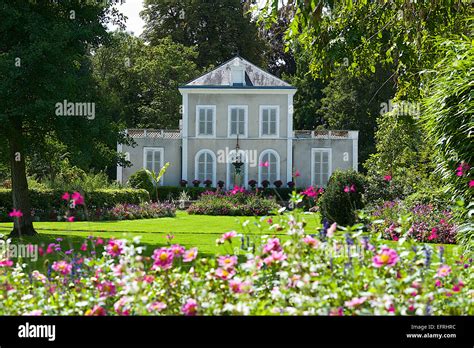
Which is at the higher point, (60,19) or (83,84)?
(60,19)

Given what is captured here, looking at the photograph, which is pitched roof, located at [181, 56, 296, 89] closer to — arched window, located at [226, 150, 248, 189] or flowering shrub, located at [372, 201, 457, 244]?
arched window, located at [226, 150, 248, 189]

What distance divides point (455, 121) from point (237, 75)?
28634mm

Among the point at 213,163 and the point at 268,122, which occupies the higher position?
the point at 268,122

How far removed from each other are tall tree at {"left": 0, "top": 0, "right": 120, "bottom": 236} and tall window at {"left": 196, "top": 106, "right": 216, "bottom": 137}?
20.2m

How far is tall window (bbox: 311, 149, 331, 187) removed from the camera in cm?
3594

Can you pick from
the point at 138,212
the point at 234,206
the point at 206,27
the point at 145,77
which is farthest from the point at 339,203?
the point at 206,27

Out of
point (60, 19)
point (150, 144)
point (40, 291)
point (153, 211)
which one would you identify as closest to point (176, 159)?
point (150, 144)

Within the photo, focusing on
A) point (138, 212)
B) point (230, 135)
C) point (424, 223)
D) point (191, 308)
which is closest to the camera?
point (191, 308)

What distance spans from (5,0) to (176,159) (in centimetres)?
2252

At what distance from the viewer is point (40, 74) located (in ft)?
41.9

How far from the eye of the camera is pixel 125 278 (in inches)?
164

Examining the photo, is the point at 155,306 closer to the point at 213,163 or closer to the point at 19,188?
the point at 19,188

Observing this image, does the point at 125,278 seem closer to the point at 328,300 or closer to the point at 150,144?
the point at 328,300
